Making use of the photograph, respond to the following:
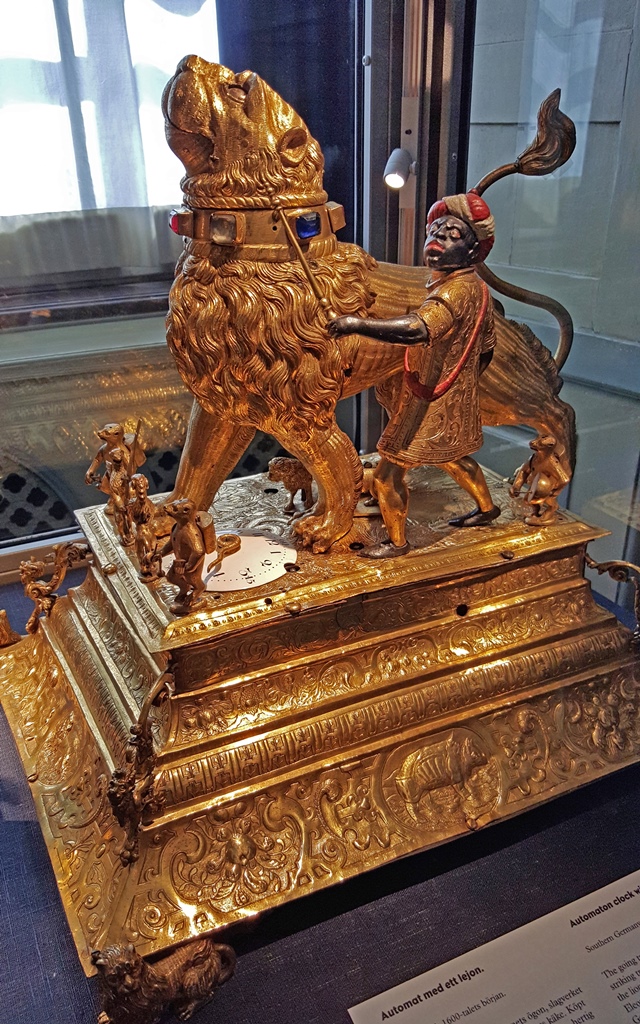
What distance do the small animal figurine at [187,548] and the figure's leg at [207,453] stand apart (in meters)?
0.31

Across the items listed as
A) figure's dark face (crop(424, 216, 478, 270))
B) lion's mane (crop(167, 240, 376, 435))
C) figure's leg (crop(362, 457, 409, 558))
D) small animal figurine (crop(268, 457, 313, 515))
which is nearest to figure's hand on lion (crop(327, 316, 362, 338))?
lion's mane (crop(167, 240, 376, 435))

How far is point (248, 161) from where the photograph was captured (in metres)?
1.54

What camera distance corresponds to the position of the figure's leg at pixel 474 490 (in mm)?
1961

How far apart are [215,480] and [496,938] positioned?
1.16 m

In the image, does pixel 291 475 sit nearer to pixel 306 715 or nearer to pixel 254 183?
pixel 306 715

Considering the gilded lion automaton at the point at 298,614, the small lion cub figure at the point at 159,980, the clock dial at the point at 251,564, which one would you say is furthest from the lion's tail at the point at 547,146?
the small lion cub figure at the point at 159,980

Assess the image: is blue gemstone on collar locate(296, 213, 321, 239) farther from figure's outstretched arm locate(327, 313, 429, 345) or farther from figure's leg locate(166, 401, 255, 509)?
figure's leg locate(166, 401, 255, 509)

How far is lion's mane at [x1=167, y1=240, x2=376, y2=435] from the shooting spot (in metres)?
1.60

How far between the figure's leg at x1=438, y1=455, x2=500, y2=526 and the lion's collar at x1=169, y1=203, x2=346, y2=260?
2.15 feet

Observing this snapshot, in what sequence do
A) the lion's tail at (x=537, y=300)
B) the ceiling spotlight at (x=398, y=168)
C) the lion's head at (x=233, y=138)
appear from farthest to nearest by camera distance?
the ceiling spotlight at (x=398, y=168) < the lion's tail at (x=537, y=300) < the lion's head at (x=233, y=138)

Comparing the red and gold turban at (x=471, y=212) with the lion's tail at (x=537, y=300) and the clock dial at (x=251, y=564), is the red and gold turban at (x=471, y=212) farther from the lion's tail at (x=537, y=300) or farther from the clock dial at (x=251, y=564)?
the clock dial at (x=251, y=564)

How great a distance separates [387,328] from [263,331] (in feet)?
0.83

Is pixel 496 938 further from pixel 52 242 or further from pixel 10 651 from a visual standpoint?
pixel 52 242

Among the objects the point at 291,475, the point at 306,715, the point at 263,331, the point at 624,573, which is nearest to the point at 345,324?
the point at 263,331
